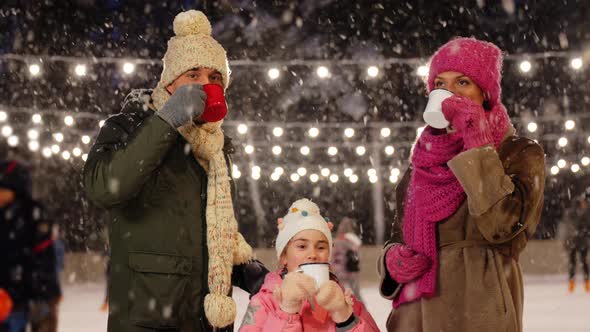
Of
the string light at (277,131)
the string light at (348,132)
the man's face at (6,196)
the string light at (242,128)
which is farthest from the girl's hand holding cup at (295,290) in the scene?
the string light at (348,132)

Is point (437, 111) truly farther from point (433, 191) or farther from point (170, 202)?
point (170, 202)

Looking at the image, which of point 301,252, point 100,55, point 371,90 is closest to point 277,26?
point 371,90

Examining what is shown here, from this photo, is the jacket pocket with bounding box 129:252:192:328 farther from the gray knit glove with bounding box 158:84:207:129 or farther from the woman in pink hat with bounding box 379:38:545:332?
the woman in pink hat with bounding box 379:38:545:332

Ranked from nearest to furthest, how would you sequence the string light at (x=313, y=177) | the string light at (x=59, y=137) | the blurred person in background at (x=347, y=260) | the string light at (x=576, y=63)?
the blurred person in background at (x=347, y=260) < the string light at (x=576, y=63) < the string light at (x=59, y=137) < the string light at (x=313, y=177)

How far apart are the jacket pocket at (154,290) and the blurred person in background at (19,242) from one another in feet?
4.98

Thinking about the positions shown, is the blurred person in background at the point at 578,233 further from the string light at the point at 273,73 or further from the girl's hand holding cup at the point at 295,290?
the girl's hand holding cup at the point at 295,290

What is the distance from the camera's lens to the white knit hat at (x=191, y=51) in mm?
2523

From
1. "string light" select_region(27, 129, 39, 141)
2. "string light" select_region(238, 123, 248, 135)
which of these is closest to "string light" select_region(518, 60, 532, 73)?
"string light" select_region(238, 123, 248, 135)

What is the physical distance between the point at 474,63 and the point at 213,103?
0.86 metres

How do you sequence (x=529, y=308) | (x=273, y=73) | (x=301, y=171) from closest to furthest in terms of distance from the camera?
(x=529, y=308), (x=273, y=73), (x=301, y=171)

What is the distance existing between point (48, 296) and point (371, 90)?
12.1 m

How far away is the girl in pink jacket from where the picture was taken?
2371mm

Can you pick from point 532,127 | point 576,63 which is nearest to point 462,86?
point 576,63

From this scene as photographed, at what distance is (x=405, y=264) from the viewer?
255 cm
